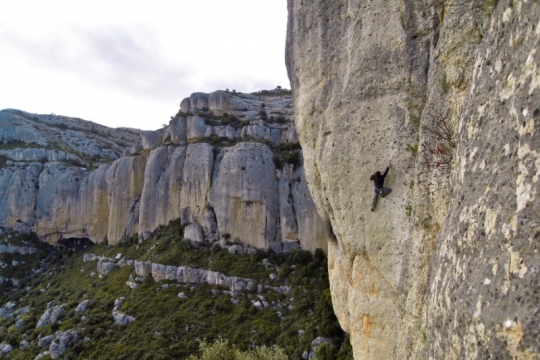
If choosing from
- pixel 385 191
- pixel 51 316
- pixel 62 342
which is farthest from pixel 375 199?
pixel 51 316

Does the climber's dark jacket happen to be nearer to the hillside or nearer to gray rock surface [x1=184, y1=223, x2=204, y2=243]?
the hillside

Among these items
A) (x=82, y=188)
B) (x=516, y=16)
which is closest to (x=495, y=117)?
(x=516, y=16)

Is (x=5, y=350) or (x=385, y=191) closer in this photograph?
(x=385, y=191)

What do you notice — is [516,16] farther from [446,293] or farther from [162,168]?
[162,168]

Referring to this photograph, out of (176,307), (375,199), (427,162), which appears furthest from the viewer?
(176,307)

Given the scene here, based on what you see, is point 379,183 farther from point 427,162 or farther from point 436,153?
point 436,153

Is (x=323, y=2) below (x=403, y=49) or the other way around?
the other way around

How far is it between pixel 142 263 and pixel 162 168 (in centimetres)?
1223

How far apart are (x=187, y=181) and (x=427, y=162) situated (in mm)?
32675

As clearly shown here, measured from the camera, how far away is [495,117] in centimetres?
362

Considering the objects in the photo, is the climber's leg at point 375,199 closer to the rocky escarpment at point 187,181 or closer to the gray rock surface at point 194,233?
the rocky escarpment at point 187,181

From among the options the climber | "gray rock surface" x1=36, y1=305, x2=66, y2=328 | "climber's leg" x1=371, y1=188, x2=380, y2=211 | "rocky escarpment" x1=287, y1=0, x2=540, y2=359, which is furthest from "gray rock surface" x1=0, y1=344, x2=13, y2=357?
the climber

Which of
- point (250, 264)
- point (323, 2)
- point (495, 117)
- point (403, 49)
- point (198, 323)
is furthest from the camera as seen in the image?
point (250, 264)

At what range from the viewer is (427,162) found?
6.17 meters
